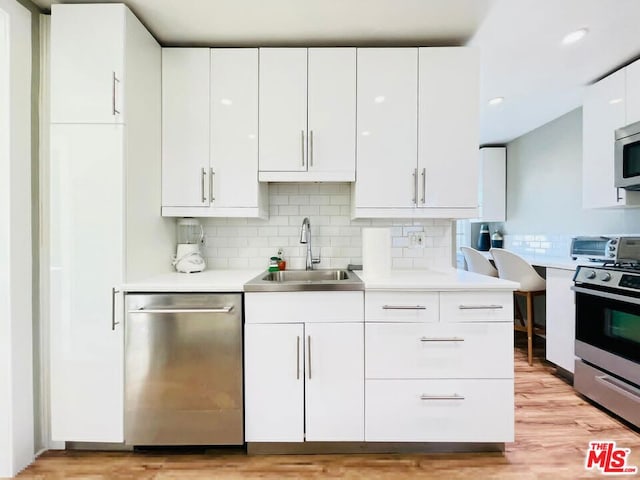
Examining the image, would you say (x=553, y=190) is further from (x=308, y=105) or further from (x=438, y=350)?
Result: (x=308, y=105)

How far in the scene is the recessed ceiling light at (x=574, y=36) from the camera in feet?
7.13

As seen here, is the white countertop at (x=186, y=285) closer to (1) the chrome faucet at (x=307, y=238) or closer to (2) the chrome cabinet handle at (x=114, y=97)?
(1) the chrome faucet at (x=307, y=238)

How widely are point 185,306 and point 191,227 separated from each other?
799 mm

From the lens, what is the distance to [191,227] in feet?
8.09

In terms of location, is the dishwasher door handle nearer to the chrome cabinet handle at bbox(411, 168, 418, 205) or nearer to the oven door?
the chrome cabinet handle at bbox(411, 168, 418, 205)

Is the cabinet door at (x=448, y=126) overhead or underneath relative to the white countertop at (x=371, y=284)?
overhead

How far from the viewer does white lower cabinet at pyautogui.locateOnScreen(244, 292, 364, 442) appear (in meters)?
1.83

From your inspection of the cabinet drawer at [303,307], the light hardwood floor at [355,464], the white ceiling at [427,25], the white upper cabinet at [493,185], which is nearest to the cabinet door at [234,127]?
the white ceiling at [427,25]

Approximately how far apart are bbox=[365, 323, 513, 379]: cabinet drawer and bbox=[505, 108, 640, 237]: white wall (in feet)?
7.04

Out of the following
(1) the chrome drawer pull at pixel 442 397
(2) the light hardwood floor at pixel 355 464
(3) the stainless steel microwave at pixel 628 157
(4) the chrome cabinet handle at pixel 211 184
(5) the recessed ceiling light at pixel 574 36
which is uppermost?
(5) the recessed ceiling light at pixel 574 36

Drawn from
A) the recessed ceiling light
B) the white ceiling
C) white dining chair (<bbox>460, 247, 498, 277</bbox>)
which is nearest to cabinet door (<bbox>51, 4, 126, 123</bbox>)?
the white ceiling

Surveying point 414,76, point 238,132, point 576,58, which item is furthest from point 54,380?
point 576,58

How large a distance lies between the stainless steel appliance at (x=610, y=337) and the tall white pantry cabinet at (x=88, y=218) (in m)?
2.90

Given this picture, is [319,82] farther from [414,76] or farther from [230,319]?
[230,319]
